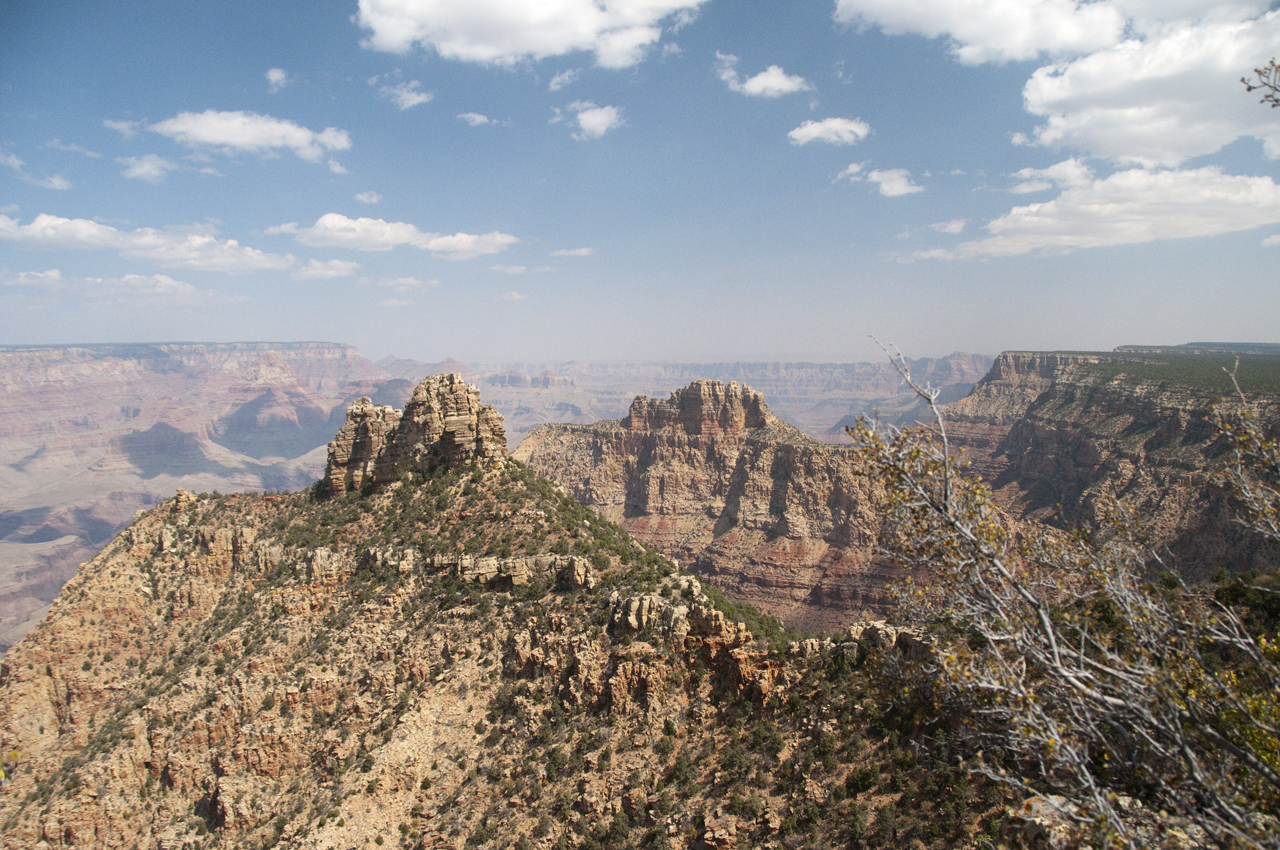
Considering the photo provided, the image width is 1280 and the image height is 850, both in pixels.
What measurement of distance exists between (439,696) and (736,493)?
273 ft

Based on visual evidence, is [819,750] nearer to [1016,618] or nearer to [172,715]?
[1016,618]

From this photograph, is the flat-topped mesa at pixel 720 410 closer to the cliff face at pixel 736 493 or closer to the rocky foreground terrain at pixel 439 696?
the cliff face at pixel 736 493

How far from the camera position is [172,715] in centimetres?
2942

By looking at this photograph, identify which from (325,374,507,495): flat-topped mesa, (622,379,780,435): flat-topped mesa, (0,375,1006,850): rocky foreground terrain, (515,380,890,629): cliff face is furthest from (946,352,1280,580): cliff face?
(622,379,780,435): flat-topped mesa

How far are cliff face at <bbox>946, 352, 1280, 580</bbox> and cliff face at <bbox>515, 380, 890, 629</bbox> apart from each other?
23800 mm

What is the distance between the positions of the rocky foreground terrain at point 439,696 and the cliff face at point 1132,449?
91.6ft

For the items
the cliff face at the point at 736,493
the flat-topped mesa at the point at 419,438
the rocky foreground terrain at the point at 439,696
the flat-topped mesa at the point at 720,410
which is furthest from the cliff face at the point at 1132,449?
the flat-topped mesa at the point at 720,410

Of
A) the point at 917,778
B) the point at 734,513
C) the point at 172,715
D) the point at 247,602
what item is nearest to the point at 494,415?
the point at 247,602

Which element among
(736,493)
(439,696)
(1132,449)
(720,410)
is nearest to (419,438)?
(439,696)

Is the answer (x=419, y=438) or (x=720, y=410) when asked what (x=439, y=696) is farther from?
(x=720, y=410)

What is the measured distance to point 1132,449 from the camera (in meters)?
90.1

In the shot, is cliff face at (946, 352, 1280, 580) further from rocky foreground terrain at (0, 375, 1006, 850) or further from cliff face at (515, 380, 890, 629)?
rocky foreground terrain at (0, 375, 1006, 850)

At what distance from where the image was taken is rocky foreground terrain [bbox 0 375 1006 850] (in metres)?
20.2

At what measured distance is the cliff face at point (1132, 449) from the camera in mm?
63688
